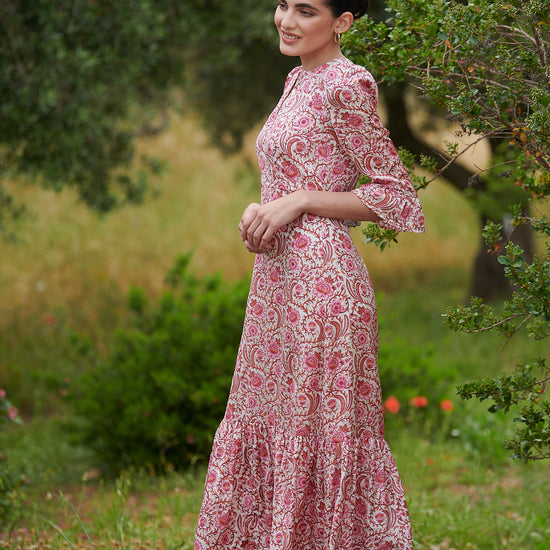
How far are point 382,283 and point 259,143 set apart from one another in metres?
10.1

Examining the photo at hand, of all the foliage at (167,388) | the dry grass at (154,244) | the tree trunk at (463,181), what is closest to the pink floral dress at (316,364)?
the foliage at (167,388)

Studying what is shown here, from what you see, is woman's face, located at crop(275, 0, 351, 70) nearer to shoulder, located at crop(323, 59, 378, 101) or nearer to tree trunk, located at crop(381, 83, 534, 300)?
shoulder, located at crop(323, 59, 378, 101)

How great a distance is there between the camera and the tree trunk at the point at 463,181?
345 inches

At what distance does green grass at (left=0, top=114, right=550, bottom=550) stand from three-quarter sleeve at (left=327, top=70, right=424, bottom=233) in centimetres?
184

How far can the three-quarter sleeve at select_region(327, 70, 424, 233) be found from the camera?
2.62 m

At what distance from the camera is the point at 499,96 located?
2891mm

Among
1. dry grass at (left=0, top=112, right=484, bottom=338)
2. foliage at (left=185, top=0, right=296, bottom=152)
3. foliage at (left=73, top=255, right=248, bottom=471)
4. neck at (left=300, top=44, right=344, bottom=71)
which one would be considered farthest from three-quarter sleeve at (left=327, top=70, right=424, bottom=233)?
dry grass at (left=0, top=112, right=484, bottom=338)

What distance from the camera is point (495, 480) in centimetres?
500

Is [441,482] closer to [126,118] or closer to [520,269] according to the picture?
[520,269]

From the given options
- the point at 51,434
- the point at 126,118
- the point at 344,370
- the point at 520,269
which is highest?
the point at 126,118

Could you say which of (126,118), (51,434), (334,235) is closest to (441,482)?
(334,235)

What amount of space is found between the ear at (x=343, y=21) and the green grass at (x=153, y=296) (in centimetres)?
235

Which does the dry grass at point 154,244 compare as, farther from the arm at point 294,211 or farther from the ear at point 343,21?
the ear at point 343,21

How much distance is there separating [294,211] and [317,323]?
0.39 meters
